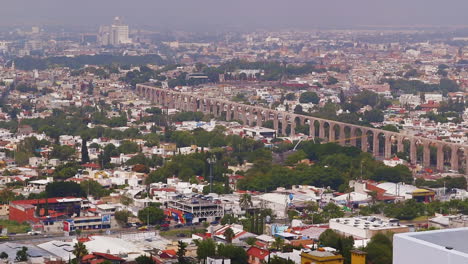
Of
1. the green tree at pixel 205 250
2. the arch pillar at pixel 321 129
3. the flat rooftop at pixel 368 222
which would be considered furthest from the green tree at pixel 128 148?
the green tree at pixel 205 250

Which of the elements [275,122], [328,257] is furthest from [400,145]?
[328,257]

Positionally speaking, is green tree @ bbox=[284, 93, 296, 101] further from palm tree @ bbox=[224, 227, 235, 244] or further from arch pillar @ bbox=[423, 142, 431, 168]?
palm tree @ bbox=[224, 227, 235, 244]

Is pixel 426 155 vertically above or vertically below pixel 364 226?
below

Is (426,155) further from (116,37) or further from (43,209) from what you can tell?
(116,37)

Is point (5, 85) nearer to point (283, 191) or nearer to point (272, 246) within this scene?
point (283, 191)

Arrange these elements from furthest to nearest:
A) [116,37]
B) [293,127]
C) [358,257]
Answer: [116,37] → [293,127] → [358,257]

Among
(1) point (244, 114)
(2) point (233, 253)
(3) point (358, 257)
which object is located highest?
(3) point (358, 257)

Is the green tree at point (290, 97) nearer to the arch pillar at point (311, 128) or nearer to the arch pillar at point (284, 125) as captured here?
the arch pillar at point (284, 125)
